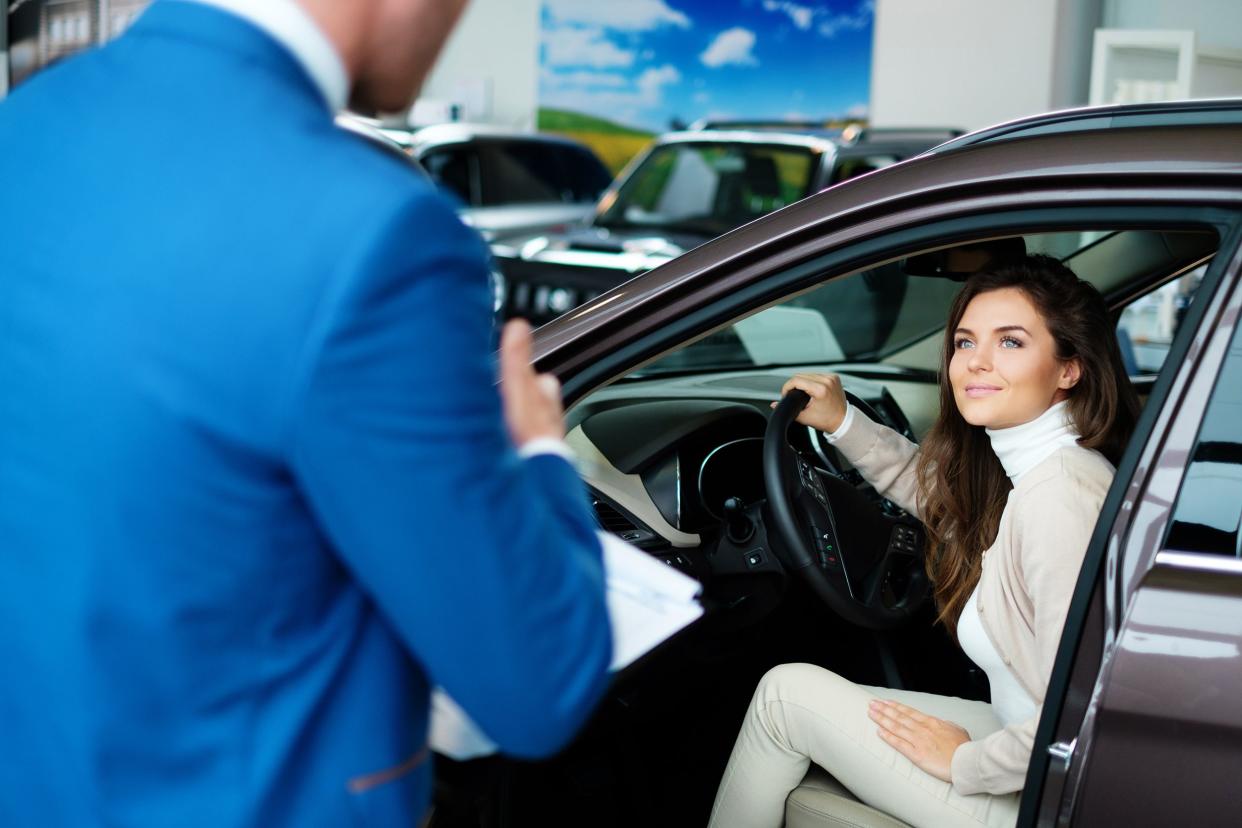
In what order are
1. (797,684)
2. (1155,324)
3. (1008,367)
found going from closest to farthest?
(1008,367) < (797,684) < (1155,324)

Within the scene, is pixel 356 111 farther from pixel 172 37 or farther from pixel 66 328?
pixel 66 328

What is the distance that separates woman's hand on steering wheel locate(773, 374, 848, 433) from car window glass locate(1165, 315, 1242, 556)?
0.88 meters

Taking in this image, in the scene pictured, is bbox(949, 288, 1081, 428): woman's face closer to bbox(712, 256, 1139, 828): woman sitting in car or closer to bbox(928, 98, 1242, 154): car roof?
bbox(712, 256, 1139, 828): woman sitting in car

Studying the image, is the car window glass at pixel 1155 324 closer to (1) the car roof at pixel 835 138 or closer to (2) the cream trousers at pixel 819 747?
(1) the car roof at pixel 835 138

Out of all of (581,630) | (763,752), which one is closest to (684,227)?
(763,752)

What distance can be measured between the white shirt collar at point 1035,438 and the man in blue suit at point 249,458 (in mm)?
1111

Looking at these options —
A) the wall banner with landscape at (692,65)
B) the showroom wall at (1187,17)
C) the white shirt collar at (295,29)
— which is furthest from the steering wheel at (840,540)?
the wall banner with landscape at (692,65)

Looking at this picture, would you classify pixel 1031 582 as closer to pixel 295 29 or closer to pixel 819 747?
pixel 819 747

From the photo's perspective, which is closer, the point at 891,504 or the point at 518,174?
the point at 891,504

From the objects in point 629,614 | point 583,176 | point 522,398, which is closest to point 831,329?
point 629,614

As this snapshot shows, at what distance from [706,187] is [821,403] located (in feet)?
16.8

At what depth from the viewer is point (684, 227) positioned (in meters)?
7.09

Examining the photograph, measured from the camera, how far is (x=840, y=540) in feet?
7.24

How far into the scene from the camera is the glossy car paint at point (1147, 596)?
136 cm
